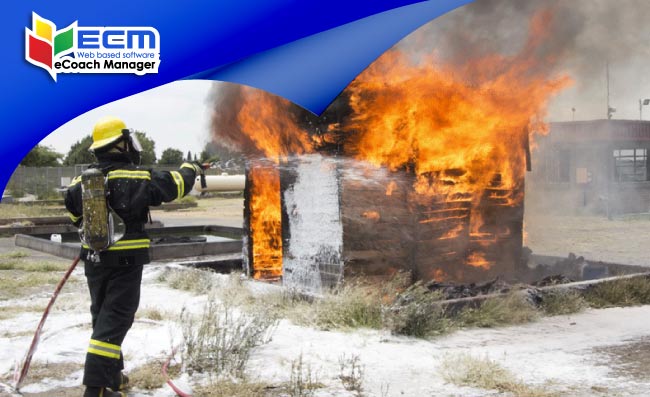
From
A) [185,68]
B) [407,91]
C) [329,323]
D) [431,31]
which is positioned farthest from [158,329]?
[431,31]

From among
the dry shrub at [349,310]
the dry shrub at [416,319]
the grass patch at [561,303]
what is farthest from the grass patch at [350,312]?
the grass patch at [561,303]

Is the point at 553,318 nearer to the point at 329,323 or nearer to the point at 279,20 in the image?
the point at 329,323

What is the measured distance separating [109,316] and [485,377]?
2723 mm

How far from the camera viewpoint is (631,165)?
29906mm

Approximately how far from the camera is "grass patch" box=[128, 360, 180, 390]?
196 inches

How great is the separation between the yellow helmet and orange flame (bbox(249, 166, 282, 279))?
4.36 m

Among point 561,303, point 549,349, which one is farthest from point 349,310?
point 561,303

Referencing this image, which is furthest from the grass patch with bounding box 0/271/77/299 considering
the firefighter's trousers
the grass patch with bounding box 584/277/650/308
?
the grass patch with bounding box 584/277/650/308

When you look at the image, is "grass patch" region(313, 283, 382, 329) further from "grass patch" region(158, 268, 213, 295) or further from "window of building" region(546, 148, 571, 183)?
"window of building" region(546, 148, 571, 183)

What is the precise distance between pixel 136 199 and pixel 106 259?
0.47 m

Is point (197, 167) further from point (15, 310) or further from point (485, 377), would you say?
point (15, 310)

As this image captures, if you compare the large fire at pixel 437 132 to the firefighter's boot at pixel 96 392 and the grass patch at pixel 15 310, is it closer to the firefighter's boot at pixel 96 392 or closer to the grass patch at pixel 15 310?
the grass patch at pixel 15 310

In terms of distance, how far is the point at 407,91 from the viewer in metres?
8.05

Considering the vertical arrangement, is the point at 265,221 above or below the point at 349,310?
above
